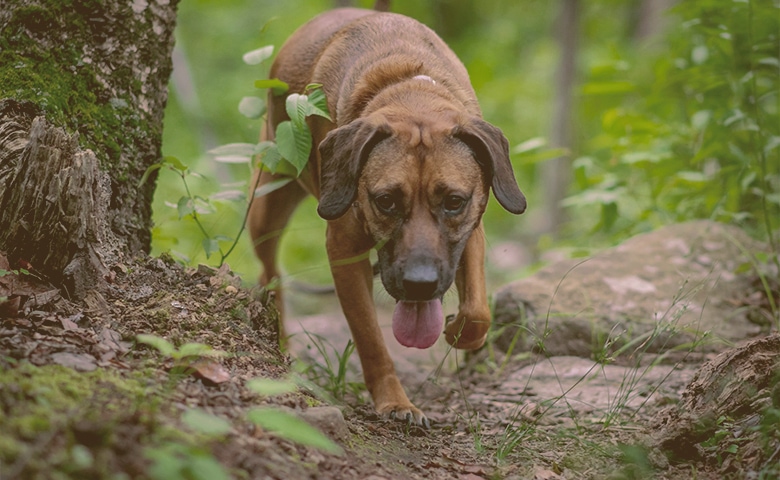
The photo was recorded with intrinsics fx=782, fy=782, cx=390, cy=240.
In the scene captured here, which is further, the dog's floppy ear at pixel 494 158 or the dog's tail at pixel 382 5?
the dog's tail at pixel 382 5

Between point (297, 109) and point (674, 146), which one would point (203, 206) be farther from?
point (674, 146)

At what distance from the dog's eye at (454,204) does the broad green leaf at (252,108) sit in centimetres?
118

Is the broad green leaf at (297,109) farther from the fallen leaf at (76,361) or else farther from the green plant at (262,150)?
the fallen leaf at (76,361)

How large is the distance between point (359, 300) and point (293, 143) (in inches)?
36.1

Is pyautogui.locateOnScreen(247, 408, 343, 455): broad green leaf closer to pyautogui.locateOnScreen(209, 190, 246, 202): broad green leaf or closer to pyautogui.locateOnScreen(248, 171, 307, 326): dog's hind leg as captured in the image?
pyautogui.locateOnScreen(209, 190, 246, 202): broad green leaf

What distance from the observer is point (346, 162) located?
3566 millimetres

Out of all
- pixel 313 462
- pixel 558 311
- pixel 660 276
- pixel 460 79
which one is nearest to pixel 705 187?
pixel 660 276

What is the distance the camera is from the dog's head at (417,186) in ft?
11.2


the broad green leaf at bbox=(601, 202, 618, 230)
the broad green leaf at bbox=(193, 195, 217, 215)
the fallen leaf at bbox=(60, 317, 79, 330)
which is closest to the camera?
the fallen leaf at bbox=(60, 317, 79, 330)

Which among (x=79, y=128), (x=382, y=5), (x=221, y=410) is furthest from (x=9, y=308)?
(x=382, y=5)

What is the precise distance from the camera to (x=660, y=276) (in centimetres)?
518

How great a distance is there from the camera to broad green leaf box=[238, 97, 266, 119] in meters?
4.05

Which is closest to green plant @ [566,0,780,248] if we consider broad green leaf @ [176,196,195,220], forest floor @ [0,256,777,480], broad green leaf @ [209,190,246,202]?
forest floor @ [0,256,777,480]

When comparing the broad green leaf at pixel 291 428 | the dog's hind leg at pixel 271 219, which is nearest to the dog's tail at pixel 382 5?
the dog's hind leg at pixel 271 219
